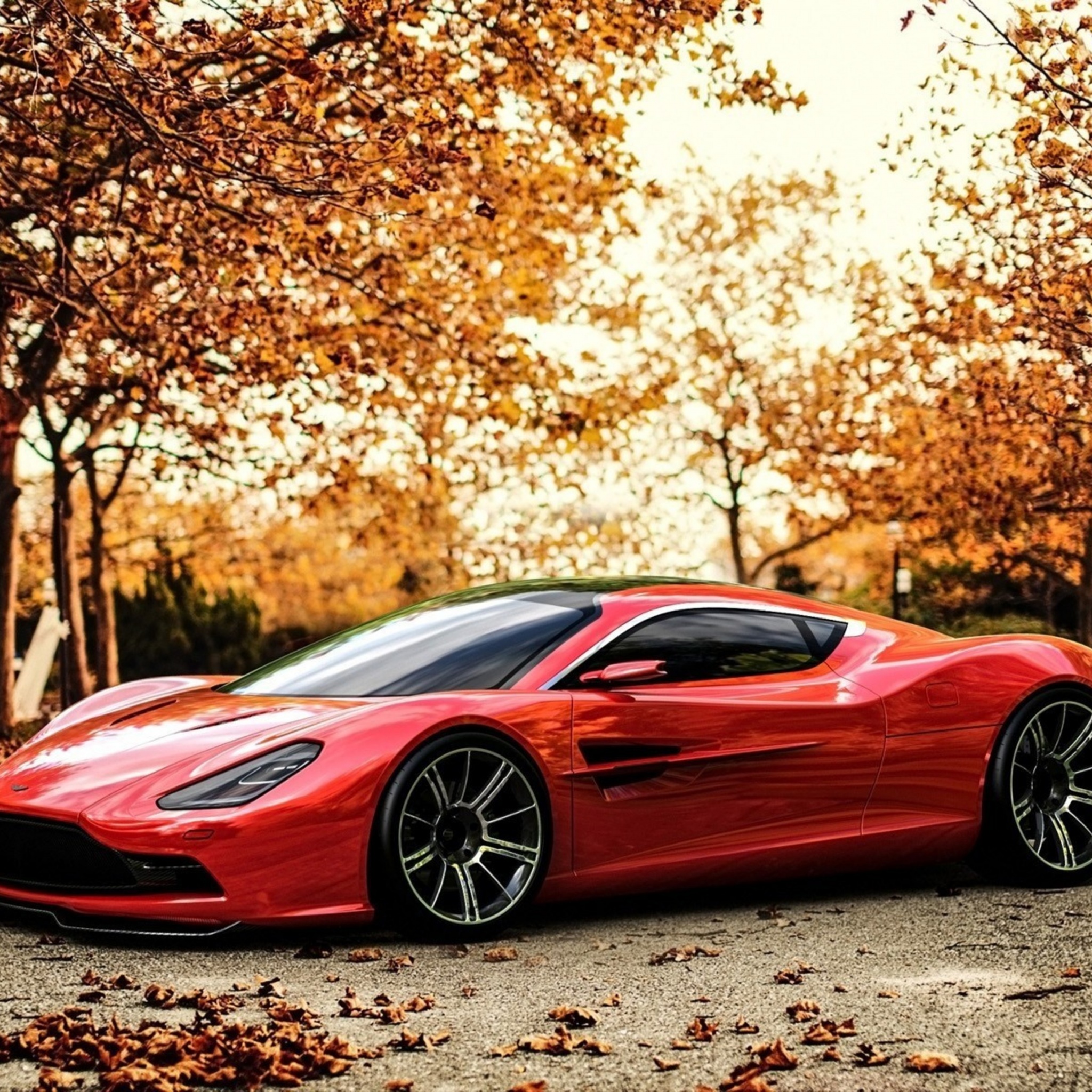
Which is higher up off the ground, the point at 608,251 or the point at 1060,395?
the point at 608,251

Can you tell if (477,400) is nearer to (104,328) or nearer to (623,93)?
(623,93)

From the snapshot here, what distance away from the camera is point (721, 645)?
21.7 ft

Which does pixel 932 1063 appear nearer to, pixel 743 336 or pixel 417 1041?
pixel 417 1041

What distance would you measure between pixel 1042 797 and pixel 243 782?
353cm

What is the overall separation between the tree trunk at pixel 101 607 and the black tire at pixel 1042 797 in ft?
71.8

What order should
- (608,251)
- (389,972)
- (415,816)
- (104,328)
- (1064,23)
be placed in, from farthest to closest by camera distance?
(608,251), (104,328), (1064,23), (415,816), (389,972)

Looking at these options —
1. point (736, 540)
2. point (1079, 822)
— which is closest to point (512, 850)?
point (1079, 822)

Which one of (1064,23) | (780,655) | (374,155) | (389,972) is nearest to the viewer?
(389,972)

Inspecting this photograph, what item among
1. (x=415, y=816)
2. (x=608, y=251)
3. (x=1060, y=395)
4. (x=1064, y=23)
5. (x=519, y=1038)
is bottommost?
(x=519, y=1038)

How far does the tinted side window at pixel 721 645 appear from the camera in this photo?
6367 millimetres

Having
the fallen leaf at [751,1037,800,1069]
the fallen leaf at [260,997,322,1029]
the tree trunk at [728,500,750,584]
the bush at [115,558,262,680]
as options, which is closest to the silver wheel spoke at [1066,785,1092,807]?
the fallen leaf at [751,1037,800,1069]

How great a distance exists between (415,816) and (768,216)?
31.8 meters

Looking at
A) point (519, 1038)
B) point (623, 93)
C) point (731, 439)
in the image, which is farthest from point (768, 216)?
point (519, 1038)

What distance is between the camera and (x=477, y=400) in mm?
18047
